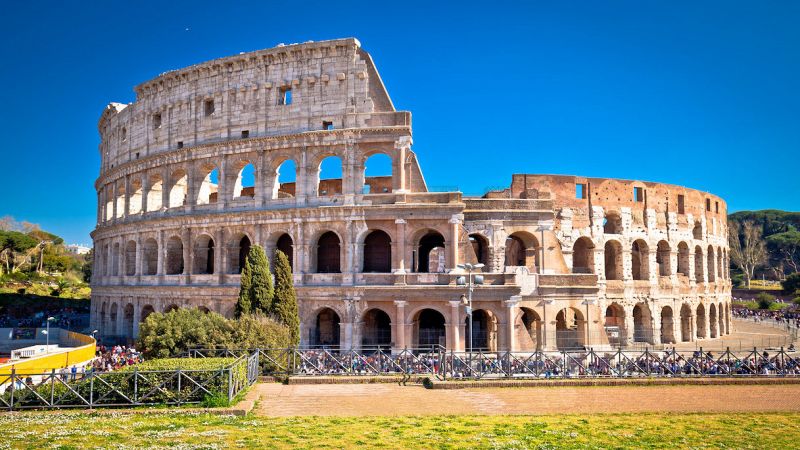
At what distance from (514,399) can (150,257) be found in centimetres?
2854

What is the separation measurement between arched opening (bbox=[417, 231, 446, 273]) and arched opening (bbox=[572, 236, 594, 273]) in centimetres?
877

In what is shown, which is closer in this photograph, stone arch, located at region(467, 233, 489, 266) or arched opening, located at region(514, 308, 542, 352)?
arched opening, located at region(514, 308, 542, 352)

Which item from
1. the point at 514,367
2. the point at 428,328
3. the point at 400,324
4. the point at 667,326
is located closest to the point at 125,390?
the point at 514,367

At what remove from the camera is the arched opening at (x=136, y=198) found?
38875 mm

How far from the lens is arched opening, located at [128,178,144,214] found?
38875 millimetres

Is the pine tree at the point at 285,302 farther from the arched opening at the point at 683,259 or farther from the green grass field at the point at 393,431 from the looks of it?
the arched opening at the point at 683,259

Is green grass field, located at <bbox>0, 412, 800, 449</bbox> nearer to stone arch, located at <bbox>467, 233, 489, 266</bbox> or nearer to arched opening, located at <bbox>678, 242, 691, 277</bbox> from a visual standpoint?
stone arch, located at <bbox>467, 233, 489, 266</bbox>

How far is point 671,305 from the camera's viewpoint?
38906 mm

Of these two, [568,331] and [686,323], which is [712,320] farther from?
[568,331]

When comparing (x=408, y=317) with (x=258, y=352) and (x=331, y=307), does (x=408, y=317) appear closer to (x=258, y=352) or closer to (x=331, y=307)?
(x=331, y=307)

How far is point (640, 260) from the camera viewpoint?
39312 mm

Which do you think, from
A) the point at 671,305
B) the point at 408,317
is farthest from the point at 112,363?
the point at 671,305

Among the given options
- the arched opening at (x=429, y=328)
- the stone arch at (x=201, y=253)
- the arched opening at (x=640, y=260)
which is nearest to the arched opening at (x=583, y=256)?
the arched opening at (x=640, y=260)

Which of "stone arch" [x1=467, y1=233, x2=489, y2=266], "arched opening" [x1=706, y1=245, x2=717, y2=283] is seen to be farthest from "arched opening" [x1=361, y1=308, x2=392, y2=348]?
"arched opening" [x1=706, y1=245, x2=717, y2=283]
